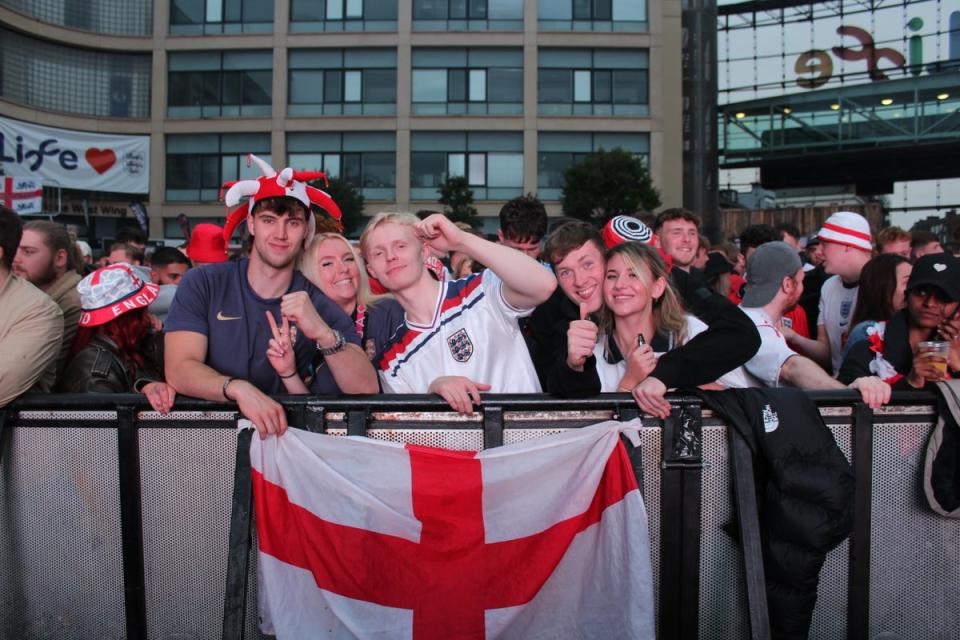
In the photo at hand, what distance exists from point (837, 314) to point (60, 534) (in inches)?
178

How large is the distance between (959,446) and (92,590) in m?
3.20

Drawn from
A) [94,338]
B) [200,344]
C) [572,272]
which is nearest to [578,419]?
[572,272]

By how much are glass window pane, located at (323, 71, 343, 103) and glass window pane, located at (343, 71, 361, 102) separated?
19cm

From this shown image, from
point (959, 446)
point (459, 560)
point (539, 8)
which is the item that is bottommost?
point (459, 560)

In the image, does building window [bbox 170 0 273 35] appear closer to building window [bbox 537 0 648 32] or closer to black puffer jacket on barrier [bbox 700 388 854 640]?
building window [bbox 537 0 648 32]

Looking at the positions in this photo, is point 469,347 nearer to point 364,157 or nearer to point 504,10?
point 364,157

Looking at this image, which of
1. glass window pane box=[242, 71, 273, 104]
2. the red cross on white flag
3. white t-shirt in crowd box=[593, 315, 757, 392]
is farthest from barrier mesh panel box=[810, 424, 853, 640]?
glass window pane box=[242, 71, 273, 104]

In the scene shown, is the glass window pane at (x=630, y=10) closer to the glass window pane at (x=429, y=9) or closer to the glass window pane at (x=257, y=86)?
the glass window pane at (x=429, y=9)

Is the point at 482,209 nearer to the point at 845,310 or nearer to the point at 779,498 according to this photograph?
the point at 845,310

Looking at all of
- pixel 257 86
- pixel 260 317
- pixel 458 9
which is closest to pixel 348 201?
pixel 257 86

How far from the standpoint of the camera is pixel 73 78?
3409 cm

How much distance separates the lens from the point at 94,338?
134 inches

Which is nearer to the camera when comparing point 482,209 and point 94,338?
point 94,338

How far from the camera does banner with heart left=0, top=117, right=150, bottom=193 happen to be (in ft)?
68.1
